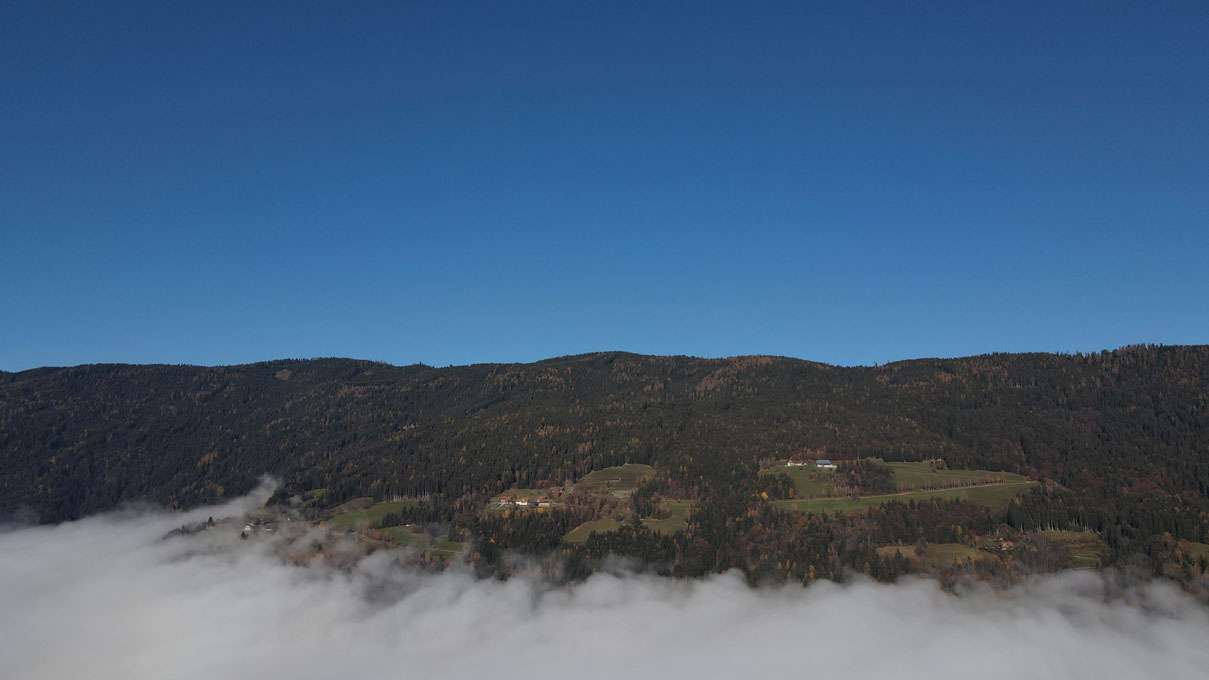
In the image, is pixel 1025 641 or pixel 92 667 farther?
pixel 92 667

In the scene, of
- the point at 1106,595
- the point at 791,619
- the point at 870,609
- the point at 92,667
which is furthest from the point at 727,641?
the point at 92,667

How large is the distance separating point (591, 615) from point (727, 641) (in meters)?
31.2

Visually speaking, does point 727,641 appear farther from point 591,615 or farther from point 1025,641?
point 1025,641

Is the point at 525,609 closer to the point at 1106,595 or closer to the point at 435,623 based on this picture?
the point at 435,623

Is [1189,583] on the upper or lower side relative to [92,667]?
upper

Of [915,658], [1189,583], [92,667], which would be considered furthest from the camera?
[92,667]

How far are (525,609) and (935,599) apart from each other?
86.3m

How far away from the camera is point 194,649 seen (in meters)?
190

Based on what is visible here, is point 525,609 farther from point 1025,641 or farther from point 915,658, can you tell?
point 1025,641

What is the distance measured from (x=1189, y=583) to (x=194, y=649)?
203150mm

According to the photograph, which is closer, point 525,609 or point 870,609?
point 870,609

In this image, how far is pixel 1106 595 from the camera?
179375mm

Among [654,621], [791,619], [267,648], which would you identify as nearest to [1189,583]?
[791,619]

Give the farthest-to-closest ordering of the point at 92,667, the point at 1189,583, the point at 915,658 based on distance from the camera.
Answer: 1. the point at 92,667
2. the point at 1189,583
3. the point at 915,658
